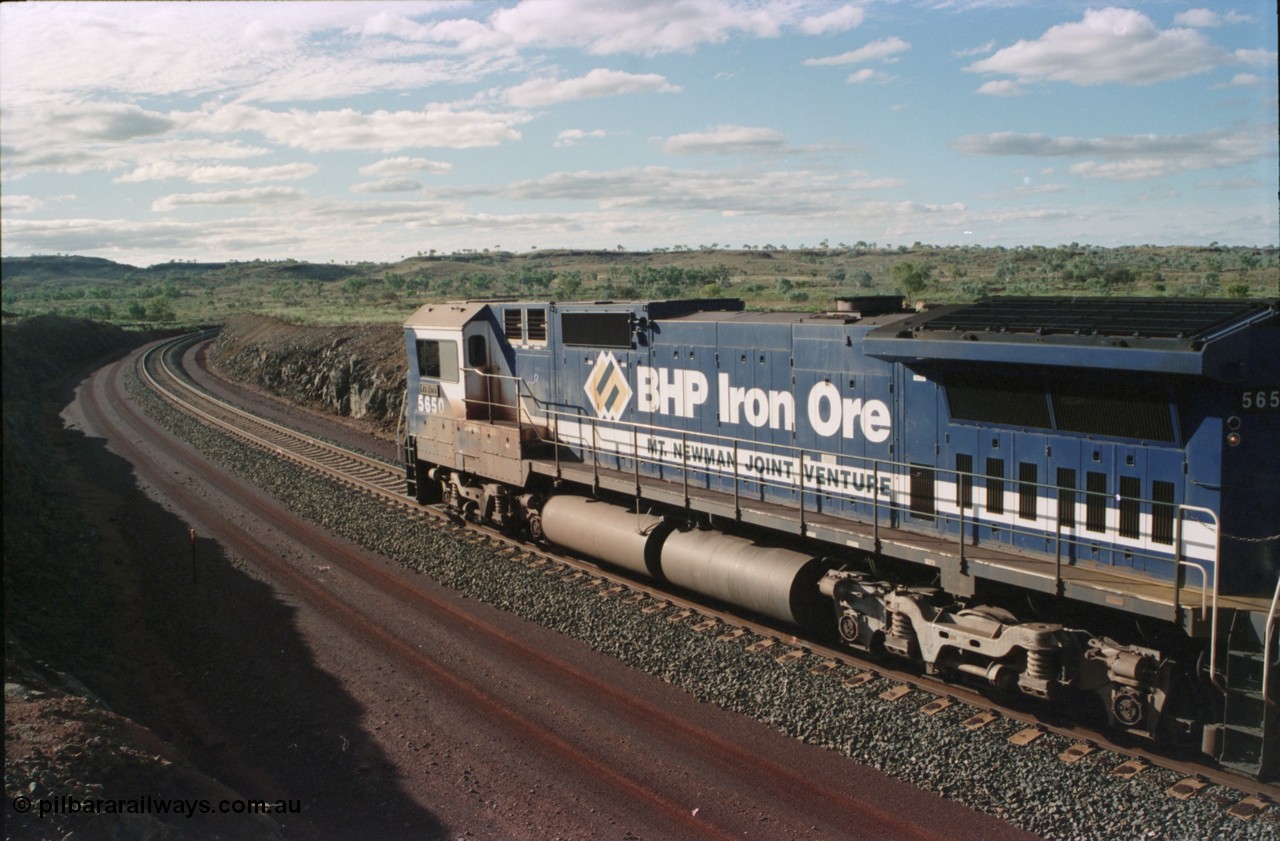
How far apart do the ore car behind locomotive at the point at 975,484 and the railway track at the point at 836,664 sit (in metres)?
0.26

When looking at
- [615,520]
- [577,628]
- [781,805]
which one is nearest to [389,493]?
[615,520]

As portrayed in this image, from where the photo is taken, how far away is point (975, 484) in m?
10.3

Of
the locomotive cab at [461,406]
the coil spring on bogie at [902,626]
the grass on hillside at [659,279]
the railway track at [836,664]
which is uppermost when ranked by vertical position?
the grass on hillside at [659,279]

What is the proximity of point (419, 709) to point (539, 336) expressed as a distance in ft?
25.7

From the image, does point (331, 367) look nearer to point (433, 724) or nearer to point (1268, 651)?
point (433, 724)

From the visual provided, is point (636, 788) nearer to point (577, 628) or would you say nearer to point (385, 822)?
point (385, 822)

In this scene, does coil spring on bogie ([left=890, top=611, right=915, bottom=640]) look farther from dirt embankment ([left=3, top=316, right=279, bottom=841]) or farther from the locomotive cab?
the locomotive cab

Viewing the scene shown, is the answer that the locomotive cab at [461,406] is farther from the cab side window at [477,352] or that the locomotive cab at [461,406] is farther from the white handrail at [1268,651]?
the white handrail at [1268,651]

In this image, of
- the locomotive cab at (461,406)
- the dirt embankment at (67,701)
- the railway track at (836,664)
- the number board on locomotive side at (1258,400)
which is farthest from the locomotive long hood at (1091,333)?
the locomotive cab at (461,406)

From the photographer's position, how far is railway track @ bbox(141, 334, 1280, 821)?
309 inches

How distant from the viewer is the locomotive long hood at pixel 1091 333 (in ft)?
25.8

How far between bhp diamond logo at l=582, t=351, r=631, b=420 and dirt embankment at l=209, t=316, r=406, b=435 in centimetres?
1523

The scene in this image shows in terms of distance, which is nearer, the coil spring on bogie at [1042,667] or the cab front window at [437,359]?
the coil spring on bogie at [1042,667]

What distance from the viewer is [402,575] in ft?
47.9
